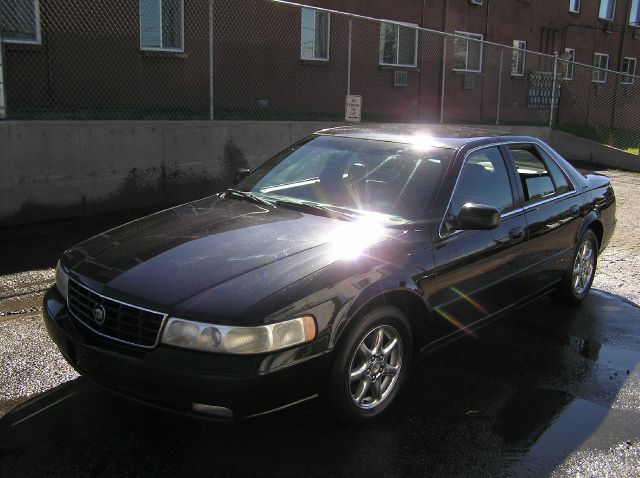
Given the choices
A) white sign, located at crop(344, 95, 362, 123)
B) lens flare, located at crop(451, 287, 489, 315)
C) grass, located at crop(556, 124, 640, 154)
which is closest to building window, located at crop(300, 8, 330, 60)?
white sign, located at crop(344, 95, 362, 123)

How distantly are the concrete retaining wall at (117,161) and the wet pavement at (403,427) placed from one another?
300 centimetres

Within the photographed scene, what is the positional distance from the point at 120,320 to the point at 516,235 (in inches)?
107

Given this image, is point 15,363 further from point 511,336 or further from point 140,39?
point 140,39

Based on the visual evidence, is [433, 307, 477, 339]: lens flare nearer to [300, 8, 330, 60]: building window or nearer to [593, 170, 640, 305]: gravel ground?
[593, 170, 640, 305]: gravel ground

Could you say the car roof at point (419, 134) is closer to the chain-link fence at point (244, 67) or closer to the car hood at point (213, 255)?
the car hood at point (213, 255)

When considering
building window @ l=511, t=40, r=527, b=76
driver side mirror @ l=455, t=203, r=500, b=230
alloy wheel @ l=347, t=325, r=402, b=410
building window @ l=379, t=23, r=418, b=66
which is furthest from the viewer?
building window @ l=511, t=40, r=527, b=76

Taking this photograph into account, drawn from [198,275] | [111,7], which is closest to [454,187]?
[198,275]

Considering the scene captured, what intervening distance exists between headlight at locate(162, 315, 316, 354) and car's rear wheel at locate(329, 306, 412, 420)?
0.39 m

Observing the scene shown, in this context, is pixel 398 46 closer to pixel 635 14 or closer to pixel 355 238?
pixel 355 238

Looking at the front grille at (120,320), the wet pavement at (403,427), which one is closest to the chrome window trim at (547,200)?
the wet pavement at (403,427)

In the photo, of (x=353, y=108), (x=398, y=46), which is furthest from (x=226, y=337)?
(x=398, y=46)

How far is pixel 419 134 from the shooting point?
444 cm

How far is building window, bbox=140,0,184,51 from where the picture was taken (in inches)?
441

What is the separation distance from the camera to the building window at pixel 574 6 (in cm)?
2336
